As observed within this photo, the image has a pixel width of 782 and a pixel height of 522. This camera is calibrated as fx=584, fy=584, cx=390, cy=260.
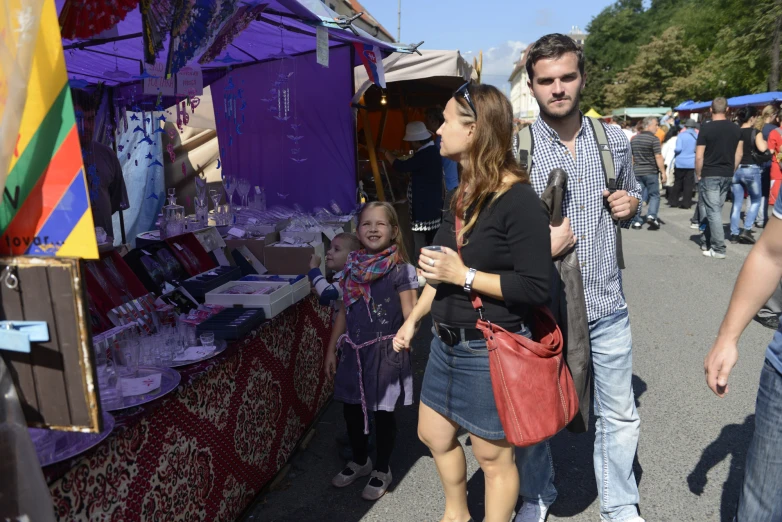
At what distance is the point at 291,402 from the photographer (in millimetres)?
3283

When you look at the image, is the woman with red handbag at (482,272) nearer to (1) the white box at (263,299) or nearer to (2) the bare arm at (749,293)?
(2) the bare arm at (749,293)

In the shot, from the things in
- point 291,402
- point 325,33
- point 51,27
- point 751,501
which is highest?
point 325,33

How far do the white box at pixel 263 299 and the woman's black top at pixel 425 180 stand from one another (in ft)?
12.1

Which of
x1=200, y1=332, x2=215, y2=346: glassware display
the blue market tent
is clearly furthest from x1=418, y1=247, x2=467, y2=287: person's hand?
the blue market tent

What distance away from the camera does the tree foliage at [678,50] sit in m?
Answer: 28.1

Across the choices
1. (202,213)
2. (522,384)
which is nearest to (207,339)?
(522,384)

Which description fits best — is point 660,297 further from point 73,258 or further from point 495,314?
point 73,258

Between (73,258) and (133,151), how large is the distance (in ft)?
25.6

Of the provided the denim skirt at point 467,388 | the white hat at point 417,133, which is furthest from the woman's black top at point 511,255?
the white hat at point 417,133

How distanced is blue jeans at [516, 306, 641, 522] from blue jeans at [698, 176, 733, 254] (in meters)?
6.60

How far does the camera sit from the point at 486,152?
6.59 feet

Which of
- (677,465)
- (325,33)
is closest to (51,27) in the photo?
(325,33)

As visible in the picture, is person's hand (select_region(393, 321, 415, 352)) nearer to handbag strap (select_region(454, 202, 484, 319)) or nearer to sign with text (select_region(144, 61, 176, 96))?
handbag strap (select_region(454, 202, 484, 319))

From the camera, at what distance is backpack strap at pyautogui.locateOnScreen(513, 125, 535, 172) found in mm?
2373
